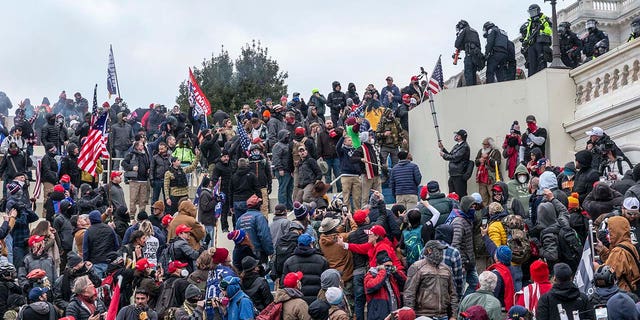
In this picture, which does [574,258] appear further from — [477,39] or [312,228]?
[477,39]

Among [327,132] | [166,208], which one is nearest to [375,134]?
[327,132]

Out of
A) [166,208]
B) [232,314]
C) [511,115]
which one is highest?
[511,115]

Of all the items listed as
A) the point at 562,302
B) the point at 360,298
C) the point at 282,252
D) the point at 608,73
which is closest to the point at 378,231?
the point at 360,298

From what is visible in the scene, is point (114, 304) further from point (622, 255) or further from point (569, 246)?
point (622, 255)

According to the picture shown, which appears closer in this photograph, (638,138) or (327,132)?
(638,138)

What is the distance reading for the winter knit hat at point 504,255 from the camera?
16.9 m

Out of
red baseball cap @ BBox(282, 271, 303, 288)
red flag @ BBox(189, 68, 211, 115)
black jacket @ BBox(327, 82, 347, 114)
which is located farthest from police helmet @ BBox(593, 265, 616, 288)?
red flag @ BBox(189, 68, 211, 115)

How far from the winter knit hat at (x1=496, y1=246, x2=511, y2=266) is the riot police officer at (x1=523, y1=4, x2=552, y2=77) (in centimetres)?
1115

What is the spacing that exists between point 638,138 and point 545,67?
4024mm

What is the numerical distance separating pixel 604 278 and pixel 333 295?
325 centimetres

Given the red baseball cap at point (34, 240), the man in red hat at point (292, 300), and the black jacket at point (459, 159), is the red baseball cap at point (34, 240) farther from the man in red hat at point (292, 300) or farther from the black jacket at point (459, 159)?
the black jacket at point (459, 159)

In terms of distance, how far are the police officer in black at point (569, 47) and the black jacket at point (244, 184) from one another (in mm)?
8683

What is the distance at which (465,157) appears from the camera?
24.9 m

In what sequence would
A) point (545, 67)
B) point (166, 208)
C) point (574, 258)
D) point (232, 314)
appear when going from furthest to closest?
point (545, 67)
point (166, 208)
point (574, 258)
point (232, 314)
